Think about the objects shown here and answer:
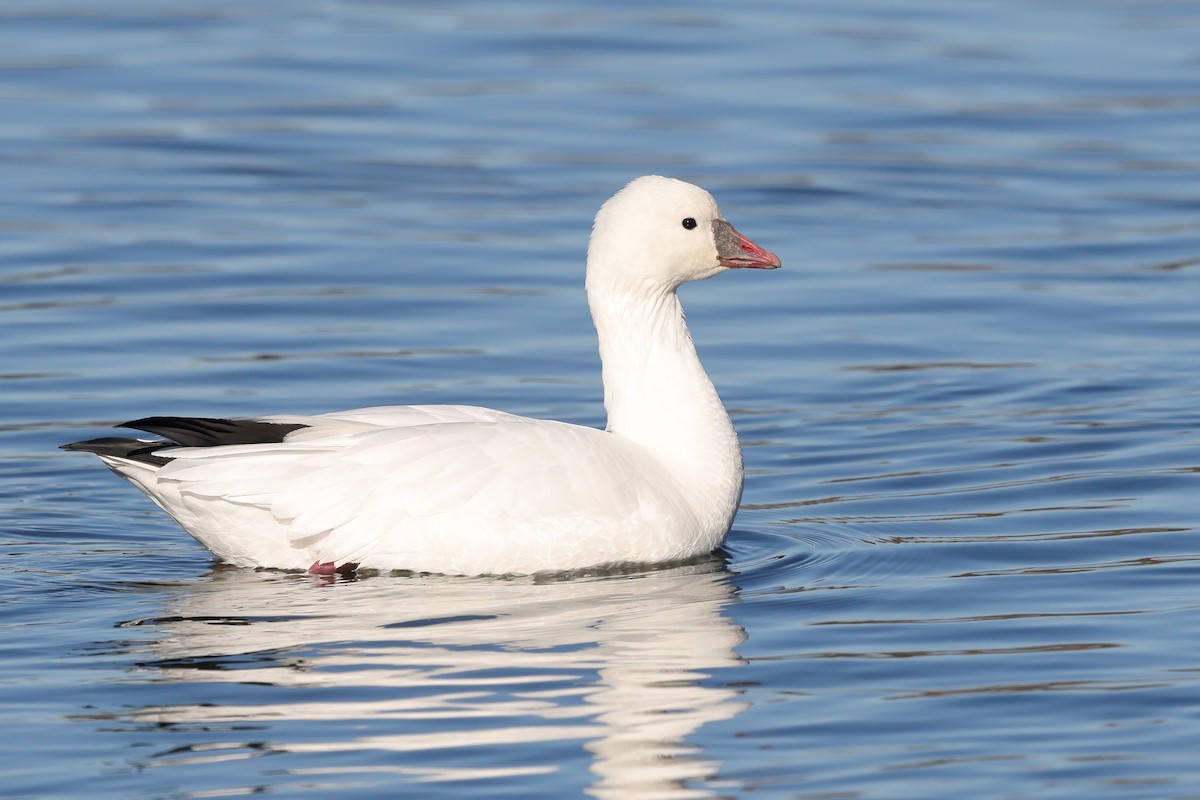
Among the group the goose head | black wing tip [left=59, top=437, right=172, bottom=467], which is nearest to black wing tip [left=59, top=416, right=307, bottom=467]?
black wing tip [left=59, top=437, right=172, bottom=467]

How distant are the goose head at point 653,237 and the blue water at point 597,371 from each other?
1310 millimetres

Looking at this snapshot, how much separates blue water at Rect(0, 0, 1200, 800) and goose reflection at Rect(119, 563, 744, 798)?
2 cm

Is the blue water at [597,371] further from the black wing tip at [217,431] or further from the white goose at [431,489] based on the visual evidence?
the black wing tip at [217,431]

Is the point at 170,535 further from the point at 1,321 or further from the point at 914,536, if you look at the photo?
the point at 1,321

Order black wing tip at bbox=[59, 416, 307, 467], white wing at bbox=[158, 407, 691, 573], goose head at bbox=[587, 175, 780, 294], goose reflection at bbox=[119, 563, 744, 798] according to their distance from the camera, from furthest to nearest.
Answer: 1. goose head at bbox=[587, 175, 780, 294]
2. black wing tip at bbox=[59, 416, 307, 467]
3. white wing at bbox=[158, 407, 691, 573]
4. goose reflection at bbox=[119, 563, 744, 798]

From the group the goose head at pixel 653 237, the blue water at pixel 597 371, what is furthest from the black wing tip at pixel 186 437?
the goose head at pixel 653 237

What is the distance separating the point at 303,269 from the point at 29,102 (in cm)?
590

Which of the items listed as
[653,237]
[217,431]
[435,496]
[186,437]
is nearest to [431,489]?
[435,496]

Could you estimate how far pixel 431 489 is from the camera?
28.2 ft

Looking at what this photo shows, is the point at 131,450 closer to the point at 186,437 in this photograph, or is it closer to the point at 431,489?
the point at 186,437

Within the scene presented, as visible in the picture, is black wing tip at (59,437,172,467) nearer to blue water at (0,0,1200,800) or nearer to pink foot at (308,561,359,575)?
blue water at (0,0,1200,800)

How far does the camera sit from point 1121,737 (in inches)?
270

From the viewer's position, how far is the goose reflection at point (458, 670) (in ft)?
21.9

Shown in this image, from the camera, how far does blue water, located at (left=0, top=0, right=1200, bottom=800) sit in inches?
272
